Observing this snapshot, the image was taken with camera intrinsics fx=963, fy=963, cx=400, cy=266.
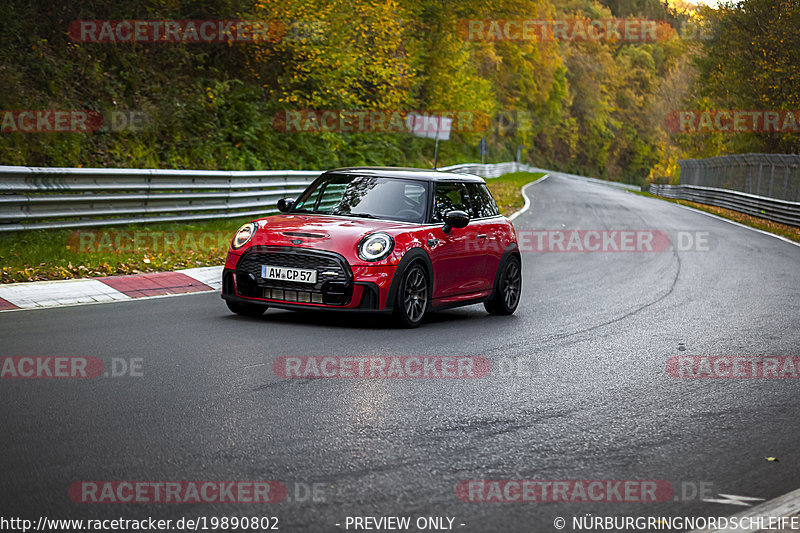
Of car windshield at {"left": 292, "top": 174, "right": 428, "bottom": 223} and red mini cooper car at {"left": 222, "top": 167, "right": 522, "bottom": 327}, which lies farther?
car windshield at {"left": 292, "top": 174, "right": 428, "bottom": 223}

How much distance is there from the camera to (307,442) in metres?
5.22

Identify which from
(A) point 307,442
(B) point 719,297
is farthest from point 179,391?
(B) point 719,297

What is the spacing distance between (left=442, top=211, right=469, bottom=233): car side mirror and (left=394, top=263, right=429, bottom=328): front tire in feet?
2.23

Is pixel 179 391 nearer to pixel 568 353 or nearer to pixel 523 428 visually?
pixel 523 428

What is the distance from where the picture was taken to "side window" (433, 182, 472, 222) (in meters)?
10.3

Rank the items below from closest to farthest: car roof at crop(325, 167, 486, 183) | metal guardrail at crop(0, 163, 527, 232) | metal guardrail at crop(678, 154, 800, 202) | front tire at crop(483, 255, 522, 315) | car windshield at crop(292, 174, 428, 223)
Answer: car windshield at crop(292, 174, 428, 223)
car roof at crop(325, 167, 486, 183)
front tire at crop(483, 255, 522, 315)
metal guardrail at crop(0, 163, 527, 232)
metal guardrail at crop(678, 154, 800, 202)

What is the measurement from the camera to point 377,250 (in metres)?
9.17

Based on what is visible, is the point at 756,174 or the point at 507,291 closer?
the point at 507,291

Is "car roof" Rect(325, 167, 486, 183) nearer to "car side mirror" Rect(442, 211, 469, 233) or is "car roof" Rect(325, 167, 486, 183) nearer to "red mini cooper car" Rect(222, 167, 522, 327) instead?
"red mini cooper car" Rect(222, 167, 522, 327)

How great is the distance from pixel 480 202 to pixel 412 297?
216 cm

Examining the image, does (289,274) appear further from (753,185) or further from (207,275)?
(753,185)

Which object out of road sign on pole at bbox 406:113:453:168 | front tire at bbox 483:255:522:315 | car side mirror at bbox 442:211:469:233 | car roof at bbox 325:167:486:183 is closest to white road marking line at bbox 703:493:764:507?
car side mirror at bbox 442:211:469:233

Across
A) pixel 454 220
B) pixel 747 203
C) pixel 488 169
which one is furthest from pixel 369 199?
pixel 488 169

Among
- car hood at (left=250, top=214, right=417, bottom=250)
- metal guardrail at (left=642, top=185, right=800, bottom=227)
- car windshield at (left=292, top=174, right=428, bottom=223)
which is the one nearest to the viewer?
car hood at (left=250, top=214, right=417, bottom=250)
